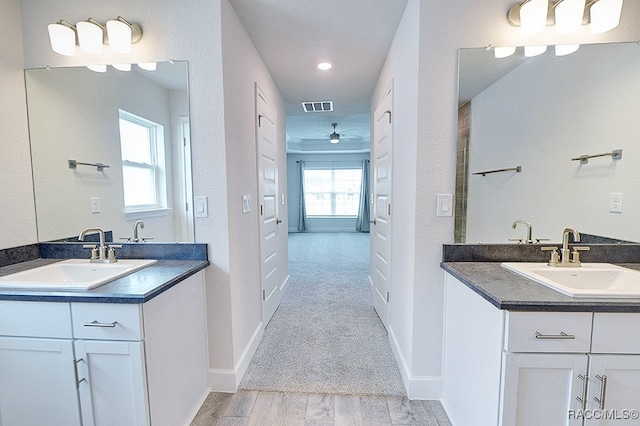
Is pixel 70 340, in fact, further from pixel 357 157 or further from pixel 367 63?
pixel 357 157

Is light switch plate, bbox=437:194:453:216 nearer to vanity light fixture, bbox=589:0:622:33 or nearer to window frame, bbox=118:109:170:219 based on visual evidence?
vanity light fixture, bbox=589:0:622:33

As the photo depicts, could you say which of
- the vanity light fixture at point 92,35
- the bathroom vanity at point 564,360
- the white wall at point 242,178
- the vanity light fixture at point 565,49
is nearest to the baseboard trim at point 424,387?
the bathroom vanity at point 564,360

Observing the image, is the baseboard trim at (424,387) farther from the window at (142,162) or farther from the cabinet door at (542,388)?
the window at (142,162)

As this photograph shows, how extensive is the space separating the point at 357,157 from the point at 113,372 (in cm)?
802

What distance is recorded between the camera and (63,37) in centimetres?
162

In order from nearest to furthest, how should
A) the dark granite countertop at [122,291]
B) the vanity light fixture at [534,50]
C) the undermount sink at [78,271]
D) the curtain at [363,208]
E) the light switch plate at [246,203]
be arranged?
the dark granite countertop at [122,291], the undermount sink at [78,271], the vanity light fixture at [534,50], the light switch plate at [246,203], the curtain at [363,208]

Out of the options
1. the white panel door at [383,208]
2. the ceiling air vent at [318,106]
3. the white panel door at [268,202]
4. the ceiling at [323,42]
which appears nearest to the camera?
the ceiling at [323,42]

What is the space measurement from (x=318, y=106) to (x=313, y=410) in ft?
11.1

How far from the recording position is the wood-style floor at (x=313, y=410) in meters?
1.56

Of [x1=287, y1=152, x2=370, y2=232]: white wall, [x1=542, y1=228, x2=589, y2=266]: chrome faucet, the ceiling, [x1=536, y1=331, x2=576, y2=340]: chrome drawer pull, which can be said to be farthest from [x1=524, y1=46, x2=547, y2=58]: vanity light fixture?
[x1=287, y1=152, x2=370, y2=232]: white wall

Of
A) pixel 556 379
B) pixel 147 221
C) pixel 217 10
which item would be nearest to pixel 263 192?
pixel 147 221

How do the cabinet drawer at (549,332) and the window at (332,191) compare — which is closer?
the cabinet drawer at (549,332)

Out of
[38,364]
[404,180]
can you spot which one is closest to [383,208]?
[404,180]

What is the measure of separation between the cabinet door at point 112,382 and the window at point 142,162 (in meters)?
0.89
